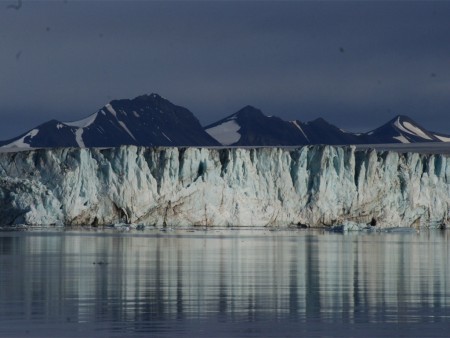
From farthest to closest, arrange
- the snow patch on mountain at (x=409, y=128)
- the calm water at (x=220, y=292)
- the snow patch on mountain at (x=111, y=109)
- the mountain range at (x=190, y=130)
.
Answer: the snow patch on mountain at (x=111, y=109)
the snow patch on mountain at (x=409, y=128)
the mountain range at (x=190, y=130)
the calm water at (x=220, y=292)

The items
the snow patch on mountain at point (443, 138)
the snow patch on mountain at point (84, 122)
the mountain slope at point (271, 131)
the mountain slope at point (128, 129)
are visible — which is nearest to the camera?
Answer: the mountain slope at point (128, 129)

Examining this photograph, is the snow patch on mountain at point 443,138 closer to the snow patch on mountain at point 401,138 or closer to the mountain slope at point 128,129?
the snow patch on mountain at point 401,138

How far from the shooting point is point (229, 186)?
43.9 meters

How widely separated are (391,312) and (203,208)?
31.2 metres

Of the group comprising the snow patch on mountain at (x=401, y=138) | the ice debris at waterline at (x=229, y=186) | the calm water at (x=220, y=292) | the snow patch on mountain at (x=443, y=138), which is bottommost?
the calm water at (x=220, y=292)

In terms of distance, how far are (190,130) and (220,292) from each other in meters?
106

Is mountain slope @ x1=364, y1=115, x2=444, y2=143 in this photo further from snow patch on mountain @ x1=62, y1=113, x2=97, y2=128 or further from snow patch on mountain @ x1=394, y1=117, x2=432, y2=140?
snow patch on mountain @ x1=62, y1=113, x2=97, y2=128

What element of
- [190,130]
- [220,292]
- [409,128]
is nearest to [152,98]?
[190,130]

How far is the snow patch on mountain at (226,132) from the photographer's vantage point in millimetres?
111850

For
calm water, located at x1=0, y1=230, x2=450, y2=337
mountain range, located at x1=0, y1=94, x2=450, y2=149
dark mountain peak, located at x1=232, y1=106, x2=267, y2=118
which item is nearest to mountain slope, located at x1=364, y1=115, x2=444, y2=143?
mountain range, located at x1=0, y1=94, x2=450, y2=149

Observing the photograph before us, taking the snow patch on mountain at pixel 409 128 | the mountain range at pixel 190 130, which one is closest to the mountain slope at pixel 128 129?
the mountain range at pixel 190 130

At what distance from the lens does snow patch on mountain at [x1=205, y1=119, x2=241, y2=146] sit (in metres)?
112

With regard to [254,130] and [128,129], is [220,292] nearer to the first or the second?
[254,130]

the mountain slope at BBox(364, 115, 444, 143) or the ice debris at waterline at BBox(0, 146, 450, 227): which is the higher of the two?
the mountain slope at BBox(364, 115, 444, 143)
